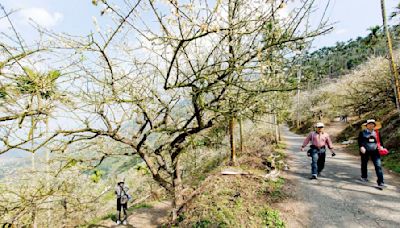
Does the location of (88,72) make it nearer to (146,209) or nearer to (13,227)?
(13,227)

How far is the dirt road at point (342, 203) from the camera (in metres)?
6.07

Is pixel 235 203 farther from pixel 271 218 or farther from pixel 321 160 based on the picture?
pixel 321 160

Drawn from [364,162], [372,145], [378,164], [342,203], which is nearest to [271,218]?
[342,203]

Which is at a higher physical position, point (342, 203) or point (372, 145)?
point (372, 145)

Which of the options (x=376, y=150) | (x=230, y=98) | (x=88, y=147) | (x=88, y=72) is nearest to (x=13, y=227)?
(x=88, y=72)

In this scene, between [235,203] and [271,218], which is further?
[235,203]

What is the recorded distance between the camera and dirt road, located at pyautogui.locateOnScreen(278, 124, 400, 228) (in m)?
6.07

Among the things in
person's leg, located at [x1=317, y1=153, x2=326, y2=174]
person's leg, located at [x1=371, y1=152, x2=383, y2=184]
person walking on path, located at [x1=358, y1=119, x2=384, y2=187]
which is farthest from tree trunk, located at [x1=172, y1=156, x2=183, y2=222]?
person's leg, located at [x1=371, y1=152, x2=383, y2=184]

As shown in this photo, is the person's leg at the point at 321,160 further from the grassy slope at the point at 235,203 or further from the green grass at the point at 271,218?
the green grass at the point at 271,218

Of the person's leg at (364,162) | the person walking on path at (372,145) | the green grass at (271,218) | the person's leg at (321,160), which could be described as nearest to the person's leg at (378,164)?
the person walking on path at (372,145)

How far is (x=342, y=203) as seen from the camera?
7031mm

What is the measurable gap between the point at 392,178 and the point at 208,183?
6471mm

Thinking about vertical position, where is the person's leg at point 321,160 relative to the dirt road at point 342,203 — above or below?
above

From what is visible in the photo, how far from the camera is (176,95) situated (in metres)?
5.81
